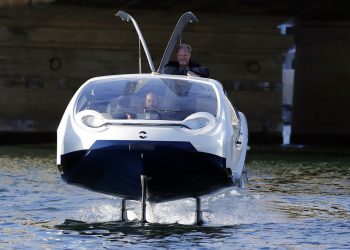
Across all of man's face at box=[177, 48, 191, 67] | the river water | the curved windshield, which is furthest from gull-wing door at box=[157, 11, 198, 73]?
the river water

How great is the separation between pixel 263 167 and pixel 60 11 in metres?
12.6

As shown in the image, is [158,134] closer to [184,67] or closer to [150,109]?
[150,109]

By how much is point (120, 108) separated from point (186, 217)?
9.67 ft

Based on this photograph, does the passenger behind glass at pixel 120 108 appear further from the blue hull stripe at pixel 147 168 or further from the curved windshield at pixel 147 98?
the blue hull stripe at pixel 147 168

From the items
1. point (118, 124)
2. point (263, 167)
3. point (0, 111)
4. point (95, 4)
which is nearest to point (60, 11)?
point (95, 4)

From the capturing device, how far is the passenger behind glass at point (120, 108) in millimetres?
18281

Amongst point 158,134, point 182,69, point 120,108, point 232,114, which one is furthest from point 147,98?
point 182,69

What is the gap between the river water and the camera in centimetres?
1775

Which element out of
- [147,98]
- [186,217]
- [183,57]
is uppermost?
[183,57]

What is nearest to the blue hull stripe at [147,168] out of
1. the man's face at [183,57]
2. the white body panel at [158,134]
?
the white body panel at [158,134]

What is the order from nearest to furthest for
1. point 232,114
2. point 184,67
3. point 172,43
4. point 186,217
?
1. point 232,114
2. point 186,217
3. point 184,67
4. point 172,43

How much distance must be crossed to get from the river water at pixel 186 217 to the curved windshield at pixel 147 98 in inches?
64.9

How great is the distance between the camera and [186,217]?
814 inches

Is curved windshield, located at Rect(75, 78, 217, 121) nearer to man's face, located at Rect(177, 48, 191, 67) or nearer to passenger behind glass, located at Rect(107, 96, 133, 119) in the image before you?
passenger behind glass, located at Rect(107, 96, 133, 119)
